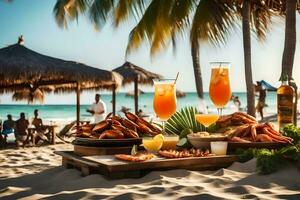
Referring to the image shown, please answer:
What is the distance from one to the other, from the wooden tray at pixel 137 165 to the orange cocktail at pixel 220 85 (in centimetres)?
47

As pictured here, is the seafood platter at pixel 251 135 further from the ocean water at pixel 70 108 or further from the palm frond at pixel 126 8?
the ocean water at pixel 70 108

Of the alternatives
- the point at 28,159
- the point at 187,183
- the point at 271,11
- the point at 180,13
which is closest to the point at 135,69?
the point at 180,13

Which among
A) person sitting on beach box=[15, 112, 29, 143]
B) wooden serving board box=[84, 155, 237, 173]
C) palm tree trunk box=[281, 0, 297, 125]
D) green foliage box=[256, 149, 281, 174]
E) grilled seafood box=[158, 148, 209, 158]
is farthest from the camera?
person sitting on beach box=[15, 112, 29, 143]

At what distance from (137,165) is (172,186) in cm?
33

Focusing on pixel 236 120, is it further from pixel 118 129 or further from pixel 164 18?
pixel 164 18

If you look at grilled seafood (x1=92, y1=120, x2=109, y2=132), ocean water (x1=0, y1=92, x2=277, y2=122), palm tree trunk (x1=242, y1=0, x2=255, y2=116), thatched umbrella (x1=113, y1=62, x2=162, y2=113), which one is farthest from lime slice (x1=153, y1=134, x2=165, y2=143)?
ocean water (x1=0, y1=92, x2=277, y2=122)

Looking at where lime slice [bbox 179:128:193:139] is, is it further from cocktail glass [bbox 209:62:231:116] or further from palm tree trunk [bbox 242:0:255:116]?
palm tree trunk [bbox 242:0:255:116]

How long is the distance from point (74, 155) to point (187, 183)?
1208 mm

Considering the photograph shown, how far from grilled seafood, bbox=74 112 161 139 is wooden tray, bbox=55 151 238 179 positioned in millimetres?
212

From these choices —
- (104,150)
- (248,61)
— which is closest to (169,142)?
(104,150)

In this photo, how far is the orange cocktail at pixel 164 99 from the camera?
3816mm

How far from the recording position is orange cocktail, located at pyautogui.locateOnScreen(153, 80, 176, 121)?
382 centimetres

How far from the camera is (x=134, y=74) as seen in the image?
1373cm

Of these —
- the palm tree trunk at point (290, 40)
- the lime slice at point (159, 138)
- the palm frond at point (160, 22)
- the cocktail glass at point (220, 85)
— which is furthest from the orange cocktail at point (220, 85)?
the palm frond at point (160, 22)
